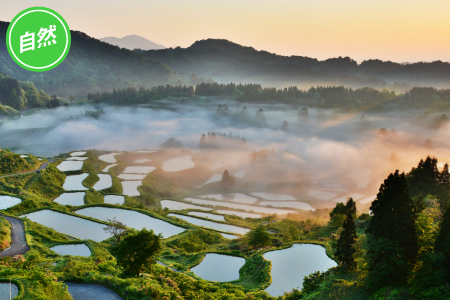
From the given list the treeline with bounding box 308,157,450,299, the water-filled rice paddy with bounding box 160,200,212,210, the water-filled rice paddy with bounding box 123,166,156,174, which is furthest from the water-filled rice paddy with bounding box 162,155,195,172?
the treeline with bounding box 308,157,450,299

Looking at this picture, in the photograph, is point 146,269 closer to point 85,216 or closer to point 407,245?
point 407,245

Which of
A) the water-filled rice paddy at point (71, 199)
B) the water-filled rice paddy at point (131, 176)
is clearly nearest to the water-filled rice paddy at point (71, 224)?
the water-filled rice paddy at point (71, 199)

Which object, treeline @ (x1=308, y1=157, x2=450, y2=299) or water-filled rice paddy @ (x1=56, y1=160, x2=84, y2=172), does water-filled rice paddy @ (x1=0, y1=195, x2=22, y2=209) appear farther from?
treeline @ (x1=308, y1=157, x2=450, y2=299)

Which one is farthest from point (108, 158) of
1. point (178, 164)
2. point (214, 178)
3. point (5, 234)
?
point (5, 234)

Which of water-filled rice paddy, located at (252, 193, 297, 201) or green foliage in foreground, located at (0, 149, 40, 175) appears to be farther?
water-filled rice paddy, located at (252, 193, 297, 201)

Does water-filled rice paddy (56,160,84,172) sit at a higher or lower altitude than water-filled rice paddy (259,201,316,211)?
higher

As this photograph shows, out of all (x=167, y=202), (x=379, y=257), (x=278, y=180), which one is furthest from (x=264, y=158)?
(x=379, y=257)

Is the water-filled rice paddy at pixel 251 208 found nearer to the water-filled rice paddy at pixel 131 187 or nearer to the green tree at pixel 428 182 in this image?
the water-filled rice paddy at pixel 131 187

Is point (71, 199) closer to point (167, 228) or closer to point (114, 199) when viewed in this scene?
point (114, 199)
